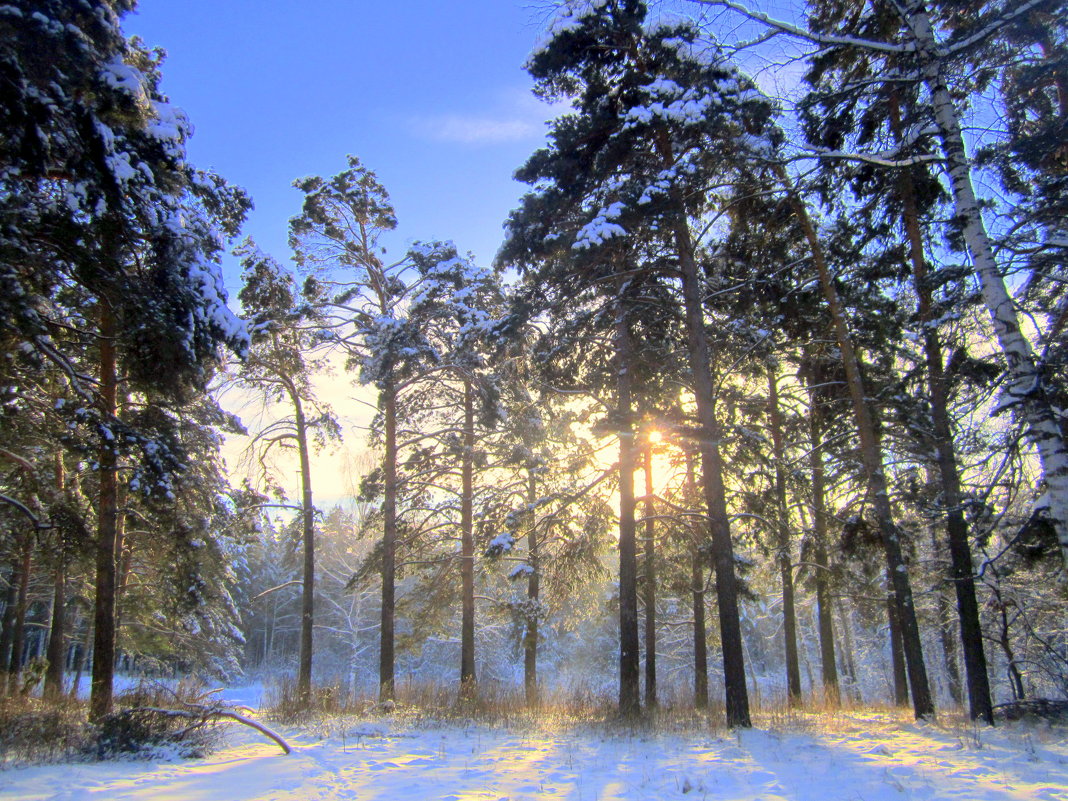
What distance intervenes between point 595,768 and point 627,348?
8.22m

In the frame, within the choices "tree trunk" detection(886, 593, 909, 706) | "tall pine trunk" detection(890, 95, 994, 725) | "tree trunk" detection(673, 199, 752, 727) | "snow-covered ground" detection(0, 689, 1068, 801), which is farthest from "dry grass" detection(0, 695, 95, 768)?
"tree trunk" detection(886, 593, 909, 706)

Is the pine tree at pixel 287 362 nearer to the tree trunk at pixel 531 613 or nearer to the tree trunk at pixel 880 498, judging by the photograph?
the tree trunk at pixel 531 613

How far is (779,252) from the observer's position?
1138 cm

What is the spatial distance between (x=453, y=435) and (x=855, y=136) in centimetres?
1226

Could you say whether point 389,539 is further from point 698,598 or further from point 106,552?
point 698,598

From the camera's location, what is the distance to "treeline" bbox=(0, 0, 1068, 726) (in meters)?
6.94

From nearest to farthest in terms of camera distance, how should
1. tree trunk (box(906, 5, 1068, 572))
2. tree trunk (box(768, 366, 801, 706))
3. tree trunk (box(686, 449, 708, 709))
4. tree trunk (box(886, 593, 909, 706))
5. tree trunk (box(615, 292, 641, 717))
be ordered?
tree trunk (box(906, 5, 1068, 572)) < tree trunk (box(615, 292, 641, 717)) < tree trunk (box(768, 366, 801, 706)) < tree trunk (box(686, 449, 708, 709)) < tree trunk (box(886, 593, 909, 706))

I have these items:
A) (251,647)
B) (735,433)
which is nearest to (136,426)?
(735,433)

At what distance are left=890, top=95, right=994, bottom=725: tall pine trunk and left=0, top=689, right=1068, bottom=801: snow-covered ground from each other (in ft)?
2.58

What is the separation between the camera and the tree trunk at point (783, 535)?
47.3ft

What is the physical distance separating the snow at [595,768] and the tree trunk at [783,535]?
225 inches

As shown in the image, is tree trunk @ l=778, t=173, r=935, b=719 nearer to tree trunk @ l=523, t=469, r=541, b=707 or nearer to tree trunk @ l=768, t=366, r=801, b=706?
tree trunk @ l=768, t=366, r=801, b=706

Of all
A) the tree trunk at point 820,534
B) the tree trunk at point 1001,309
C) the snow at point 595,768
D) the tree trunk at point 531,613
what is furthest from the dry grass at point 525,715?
the tree trunk at point 1001,309

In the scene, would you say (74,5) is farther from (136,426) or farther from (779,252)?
(779,252)
